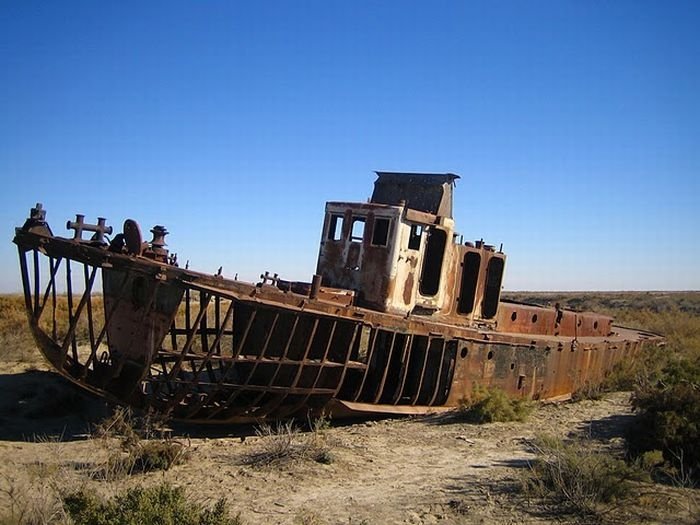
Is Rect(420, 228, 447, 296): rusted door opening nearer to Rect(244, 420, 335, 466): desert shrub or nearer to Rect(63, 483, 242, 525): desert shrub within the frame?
Rect(244, 420, 335, 466): desert shrub

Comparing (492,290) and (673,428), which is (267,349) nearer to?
(492,290)

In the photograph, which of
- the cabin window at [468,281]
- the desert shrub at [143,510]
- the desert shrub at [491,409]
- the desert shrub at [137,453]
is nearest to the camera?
the desert shrub at [143,510]

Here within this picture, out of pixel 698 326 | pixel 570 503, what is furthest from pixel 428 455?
pixel 698 326

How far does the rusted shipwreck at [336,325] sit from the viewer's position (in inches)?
321

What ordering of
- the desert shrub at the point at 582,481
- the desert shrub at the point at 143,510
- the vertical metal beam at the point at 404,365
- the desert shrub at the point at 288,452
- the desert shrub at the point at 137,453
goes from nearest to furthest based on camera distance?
the desert shrub at the point at 143,510, the desert shrub at the point at 582,481, the desert shrub at the point at 137,453, the desert shrub at the point at 288,452, the vertical metal beam at the point at 404,365

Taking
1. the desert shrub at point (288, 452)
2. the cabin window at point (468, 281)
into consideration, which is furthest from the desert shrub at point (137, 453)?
the cabin window at point (468, 281)

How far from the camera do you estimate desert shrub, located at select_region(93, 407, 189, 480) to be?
270 inches

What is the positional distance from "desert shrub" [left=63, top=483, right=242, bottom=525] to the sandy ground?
58 cm

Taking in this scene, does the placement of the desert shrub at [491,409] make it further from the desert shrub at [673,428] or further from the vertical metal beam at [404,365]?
the desert shrub at [673,428]

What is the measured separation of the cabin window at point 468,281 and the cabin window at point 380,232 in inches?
73.0

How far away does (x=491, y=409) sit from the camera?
31.8ft

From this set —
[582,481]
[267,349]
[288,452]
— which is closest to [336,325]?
[267,349]

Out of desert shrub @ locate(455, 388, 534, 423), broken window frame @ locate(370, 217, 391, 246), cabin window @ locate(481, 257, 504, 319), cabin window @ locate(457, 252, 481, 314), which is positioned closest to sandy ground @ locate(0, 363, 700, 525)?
desert shrub @ locate(455, 388, 534, 423)

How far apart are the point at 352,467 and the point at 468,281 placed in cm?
500
